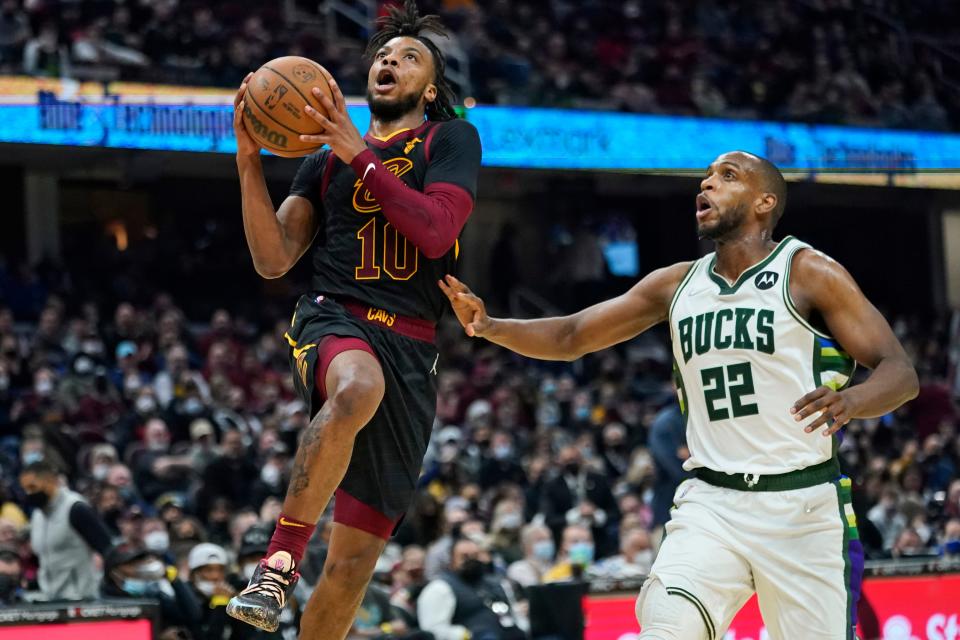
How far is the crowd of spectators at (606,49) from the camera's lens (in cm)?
1856

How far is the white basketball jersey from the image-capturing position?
5.23m

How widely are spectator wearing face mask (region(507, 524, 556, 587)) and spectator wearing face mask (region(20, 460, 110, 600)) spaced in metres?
3.28

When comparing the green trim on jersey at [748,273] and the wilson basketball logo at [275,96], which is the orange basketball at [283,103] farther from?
the green trim on jersey at [748,273]

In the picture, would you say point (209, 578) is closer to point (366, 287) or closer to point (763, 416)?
point (366, 287)

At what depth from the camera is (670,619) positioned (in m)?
5.00

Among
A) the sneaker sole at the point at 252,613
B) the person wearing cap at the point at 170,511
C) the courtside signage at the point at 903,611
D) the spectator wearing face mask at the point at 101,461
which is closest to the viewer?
the sneaker sole at the point at 252,613

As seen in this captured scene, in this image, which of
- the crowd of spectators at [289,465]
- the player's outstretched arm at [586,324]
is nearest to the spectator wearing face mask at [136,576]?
the crowd of spectators at [289,465]

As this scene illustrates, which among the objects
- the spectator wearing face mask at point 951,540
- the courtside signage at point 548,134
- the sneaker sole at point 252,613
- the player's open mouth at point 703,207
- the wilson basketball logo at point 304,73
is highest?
the courtside signage at point 548,134

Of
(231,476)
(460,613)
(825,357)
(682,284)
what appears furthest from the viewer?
(231,476)

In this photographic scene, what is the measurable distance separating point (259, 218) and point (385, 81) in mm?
739

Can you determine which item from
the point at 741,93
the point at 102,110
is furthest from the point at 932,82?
the point at 102,110

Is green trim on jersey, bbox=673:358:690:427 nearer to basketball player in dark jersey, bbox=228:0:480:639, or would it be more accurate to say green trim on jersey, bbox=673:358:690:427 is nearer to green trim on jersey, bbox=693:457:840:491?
green trim on jersey, bbox=693:457:840:491

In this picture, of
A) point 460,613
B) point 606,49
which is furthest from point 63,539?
point 606,49

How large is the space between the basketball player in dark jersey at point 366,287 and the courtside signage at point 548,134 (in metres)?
12.7
